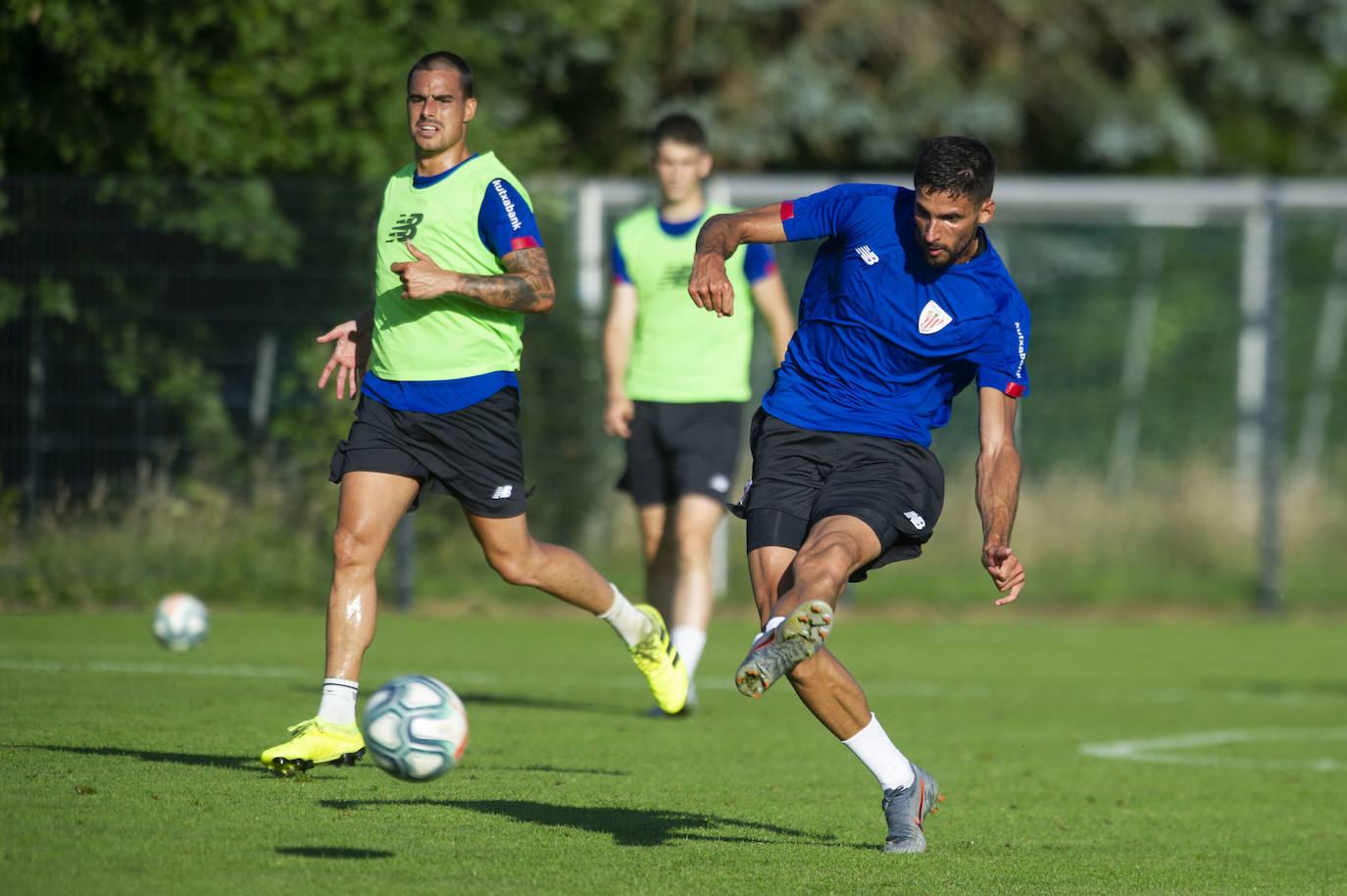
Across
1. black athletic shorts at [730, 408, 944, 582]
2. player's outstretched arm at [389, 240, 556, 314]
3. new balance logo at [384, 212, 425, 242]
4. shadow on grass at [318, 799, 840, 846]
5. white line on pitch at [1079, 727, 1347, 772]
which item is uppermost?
new balance logo at [384, 212, 425, 242]

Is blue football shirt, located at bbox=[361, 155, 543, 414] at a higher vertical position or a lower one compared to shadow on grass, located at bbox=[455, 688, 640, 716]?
higher

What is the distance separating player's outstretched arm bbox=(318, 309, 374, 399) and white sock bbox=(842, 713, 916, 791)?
237 cm

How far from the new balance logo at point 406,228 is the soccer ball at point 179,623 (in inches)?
160

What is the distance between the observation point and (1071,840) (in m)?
5.77

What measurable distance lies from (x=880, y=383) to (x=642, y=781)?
74.3 inches

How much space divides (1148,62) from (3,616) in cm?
1590

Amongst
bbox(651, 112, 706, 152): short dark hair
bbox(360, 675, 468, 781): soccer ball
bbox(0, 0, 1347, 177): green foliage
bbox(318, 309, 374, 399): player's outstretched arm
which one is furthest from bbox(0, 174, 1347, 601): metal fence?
bbox(360, 675, 468, 781): soccer ball

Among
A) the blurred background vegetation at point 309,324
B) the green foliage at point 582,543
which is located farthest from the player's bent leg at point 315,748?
the blurred background vegetation at point 309,324

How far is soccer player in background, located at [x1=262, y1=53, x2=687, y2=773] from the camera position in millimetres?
5992

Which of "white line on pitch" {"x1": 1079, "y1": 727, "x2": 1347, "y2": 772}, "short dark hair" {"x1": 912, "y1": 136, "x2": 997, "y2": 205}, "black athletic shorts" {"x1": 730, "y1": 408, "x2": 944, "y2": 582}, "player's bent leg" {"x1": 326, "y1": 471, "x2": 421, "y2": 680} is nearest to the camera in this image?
"short dark hair" {"x1": 912, "y1": 136, "x2": 997, "y2": 205}

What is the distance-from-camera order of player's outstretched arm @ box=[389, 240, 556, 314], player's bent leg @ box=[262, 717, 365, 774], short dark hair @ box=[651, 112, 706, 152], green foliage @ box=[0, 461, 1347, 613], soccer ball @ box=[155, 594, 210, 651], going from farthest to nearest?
1. green foliage @ box=[0, 461, 1347, 613]
2. soccer ball @ box=[155, 594, 210, 651]
3. short dark hair @ box=[651, 112, 706, 152]
4. player's outstretched arm @ box=[389, 240, 556, 314]
5. player's bent leg @ box=[262, 717, 365, 774]

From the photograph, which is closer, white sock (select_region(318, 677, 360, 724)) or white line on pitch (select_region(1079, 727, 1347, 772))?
white sock (select_region(318, 677, 360, 724))

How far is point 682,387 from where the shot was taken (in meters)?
8.70

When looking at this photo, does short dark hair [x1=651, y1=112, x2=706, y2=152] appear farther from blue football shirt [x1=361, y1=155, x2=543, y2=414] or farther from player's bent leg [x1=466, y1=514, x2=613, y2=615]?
player's bent leg [x1=466, y1=514, x2=613, y2=615]
